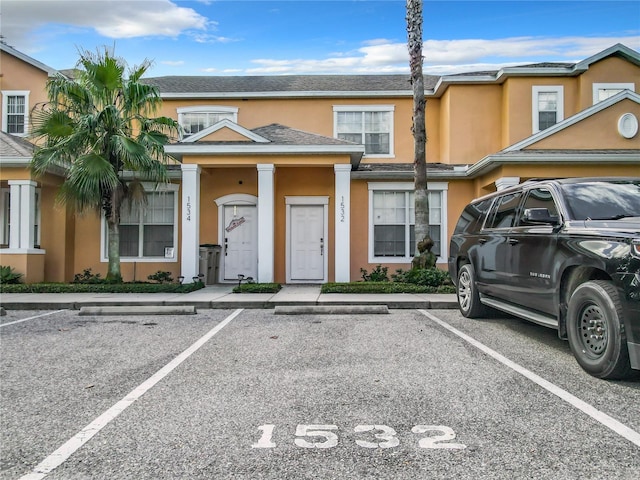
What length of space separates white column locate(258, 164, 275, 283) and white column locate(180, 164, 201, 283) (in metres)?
1.76

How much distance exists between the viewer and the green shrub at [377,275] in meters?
13.5

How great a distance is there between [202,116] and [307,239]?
19.2 ft

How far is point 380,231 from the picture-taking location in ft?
48.6

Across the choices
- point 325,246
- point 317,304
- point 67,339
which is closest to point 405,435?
point 67,339

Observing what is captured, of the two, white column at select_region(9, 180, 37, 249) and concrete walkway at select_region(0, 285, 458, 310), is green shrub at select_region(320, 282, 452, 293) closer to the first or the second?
concrete walkway at select_region(0, 285, 458, 310)

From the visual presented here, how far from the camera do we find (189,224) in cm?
1284

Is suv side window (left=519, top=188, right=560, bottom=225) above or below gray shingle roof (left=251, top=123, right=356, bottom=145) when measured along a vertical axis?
below

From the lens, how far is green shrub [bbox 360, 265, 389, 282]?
13.5 m

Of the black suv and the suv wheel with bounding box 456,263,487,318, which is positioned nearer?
the black suv

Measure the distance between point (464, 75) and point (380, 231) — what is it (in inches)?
227

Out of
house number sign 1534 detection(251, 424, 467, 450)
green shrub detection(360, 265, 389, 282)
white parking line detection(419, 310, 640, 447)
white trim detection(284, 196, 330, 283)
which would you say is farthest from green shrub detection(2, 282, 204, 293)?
house number sign 1534 detection(251, 424, 467, 450)

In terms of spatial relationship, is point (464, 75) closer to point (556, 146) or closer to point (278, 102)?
point (556, 146)

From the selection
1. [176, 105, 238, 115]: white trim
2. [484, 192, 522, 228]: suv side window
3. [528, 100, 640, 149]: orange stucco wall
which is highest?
[176, 105, 238, 115]: white trim

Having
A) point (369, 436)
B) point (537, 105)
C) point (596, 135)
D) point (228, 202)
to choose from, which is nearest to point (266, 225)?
point (228, 202)
